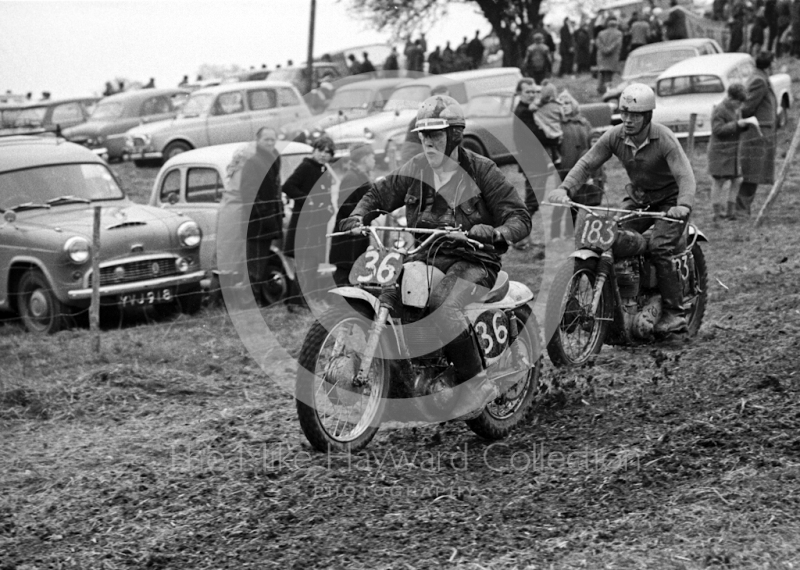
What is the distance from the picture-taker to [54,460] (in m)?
6.14

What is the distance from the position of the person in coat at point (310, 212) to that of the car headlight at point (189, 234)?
1007 millimetres

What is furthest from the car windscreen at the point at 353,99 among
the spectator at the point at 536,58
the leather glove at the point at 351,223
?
the leather glove at the point at 351,223

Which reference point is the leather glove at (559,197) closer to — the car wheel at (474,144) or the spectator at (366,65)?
the car wheel at (474,144)

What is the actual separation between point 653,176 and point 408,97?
498 inches

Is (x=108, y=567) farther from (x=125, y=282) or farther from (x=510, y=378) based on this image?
(x=125, y=282)

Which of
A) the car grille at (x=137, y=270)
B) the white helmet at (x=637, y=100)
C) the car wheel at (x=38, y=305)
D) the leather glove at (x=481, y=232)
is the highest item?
the white helmet at (x=637, y=100)

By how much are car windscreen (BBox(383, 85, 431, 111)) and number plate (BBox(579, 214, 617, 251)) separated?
40.3 feet

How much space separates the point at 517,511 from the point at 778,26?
90.3 ft

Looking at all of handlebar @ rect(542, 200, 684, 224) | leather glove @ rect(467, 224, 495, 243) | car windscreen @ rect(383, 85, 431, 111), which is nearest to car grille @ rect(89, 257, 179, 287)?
handlebar @ rect(542, 200, 684, 224)

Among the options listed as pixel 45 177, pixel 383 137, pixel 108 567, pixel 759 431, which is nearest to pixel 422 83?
pixel 383 137

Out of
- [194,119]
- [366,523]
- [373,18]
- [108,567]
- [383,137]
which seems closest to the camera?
[108,567]

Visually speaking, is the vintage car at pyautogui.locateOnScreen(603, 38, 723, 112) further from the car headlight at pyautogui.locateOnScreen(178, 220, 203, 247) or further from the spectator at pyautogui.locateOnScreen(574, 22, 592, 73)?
the car headlight at pyautogui.locateOnScreen(178, 220, 203, 247)

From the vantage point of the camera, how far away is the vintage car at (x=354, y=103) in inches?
807

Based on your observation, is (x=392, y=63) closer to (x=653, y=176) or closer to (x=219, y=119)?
(x=219, y=119)
